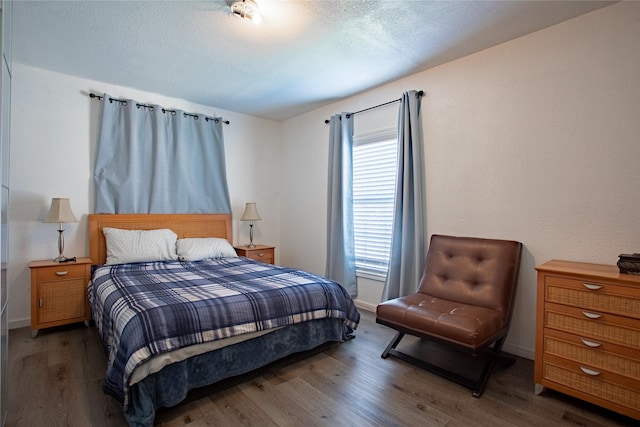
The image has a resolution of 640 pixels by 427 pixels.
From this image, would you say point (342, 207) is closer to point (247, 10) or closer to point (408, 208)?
point (408, 208)

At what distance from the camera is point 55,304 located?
2898mm

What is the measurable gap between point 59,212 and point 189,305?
197 centimetres

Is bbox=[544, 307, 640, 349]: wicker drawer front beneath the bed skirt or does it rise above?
above

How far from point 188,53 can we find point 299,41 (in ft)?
3.30

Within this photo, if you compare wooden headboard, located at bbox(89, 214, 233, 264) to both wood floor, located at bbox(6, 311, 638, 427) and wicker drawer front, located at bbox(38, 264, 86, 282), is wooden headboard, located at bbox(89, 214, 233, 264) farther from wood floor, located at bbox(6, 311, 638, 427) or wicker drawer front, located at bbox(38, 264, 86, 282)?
wood floor, located at bbox(6, 311, 638, 427)

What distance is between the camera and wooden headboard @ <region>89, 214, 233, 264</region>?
11.1 ft

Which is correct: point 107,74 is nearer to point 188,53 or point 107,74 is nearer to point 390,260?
point 188,53

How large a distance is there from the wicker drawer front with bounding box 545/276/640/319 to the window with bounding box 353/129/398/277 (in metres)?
1.69

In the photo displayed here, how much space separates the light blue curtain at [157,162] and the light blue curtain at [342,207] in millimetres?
1527

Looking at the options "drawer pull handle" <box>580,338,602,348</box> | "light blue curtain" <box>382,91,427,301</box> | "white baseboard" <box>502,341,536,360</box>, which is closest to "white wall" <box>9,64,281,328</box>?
"light blue curtain" <box>382,91,427,301</box>

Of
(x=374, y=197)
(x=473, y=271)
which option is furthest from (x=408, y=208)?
(x=473, y=271)

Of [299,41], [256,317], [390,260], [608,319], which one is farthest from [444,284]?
[299,41]

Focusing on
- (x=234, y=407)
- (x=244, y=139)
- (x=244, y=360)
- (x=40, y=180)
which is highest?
(x=244, y=139)

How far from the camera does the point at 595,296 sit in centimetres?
182
